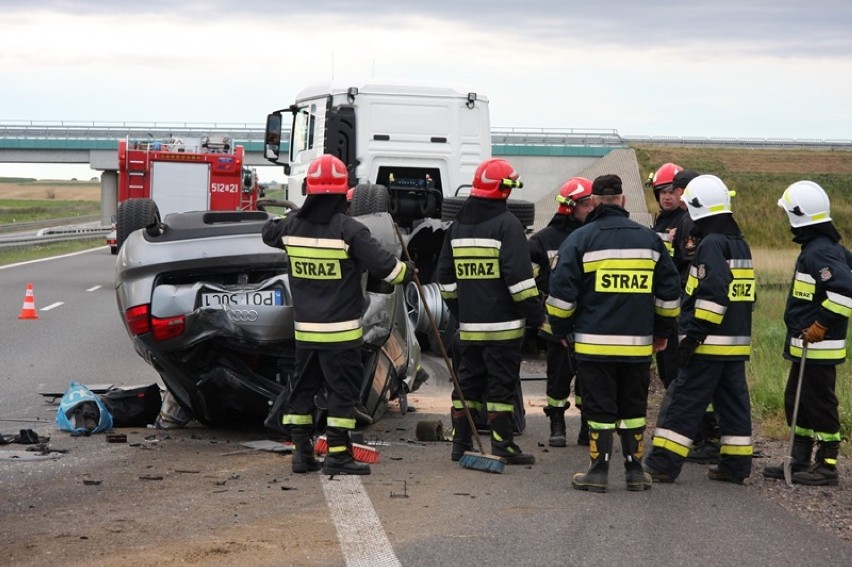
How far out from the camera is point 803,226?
7.59 meters

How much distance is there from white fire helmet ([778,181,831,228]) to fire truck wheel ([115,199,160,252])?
4067 mm

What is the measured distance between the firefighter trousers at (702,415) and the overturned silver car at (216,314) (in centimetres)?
202

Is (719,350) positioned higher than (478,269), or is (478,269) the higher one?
(478,269)

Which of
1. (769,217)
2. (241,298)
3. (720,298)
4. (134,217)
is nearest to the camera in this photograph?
(720,298)

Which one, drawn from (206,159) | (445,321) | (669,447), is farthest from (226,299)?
(206,159)

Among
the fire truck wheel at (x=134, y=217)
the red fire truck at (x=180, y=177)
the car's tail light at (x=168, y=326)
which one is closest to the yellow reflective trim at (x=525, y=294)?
the car's tail light at (x=168, y=326)

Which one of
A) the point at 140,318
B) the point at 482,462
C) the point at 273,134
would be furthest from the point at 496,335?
the point at 273,134

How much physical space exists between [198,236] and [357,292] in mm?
1275

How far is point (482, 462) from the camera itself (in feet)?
24.8

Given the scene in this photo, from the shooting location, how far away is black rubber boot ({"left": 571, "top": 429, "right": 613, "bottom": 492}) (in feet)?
22.9

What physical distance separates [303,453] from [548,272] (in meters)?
2.69

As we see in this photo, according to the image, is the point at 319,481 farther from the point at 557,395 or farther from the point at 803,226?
the point at 803,226

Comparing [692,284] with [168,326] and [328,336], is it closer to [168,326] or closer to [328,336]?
[328,336]

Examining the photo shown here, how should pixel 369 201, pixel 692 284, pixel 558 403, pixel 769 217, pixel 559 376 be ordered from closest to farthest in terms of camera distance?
1. pixel 692 284
2. pixel 558 403
3. pixel 559 376
4. pixel 369 201
5. pixel 769 217
